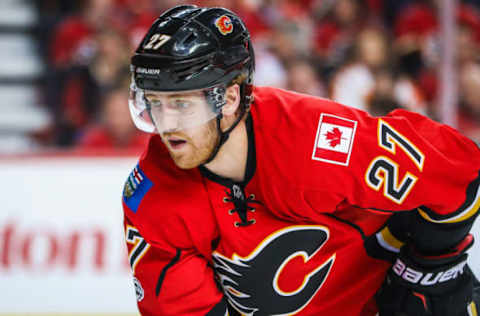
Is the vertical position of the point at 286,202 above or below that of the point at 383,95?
above

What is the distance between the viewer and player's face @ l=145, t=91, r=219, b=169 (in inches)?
66.5

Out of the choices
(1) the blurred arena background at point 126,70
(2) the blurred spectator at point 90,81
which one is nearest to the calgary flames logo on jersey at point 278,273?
(1) the blurred arena background at point 126,70

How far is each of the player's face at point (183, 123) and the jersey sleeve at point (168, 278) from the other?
0.26 m

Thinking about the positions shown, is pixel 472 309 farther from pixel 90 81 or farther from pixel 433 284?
pixel 90 81

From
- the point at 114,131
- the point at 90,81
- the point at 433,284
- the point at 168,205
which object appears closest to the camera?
the point at 168,205

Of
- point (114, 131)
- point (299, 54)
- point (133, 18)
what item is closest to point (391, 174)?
point (114, 131)

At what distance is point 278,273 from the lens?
1883mm

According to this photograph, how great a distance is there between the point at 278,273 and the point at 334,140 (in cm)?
43

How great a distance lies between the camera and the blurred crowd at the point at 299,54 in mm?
4020

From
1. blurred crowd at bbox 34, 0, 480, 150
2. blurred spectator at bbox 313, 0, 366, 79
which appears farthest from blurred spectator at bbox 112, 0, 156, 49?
blurred spectator at bbox 313, 0, 366, 79

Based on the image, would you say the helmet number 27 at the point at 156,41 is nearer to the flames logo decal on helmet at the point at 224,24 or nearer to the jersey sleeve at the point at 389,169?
the flames logo decal on helmet at the point at 224,24

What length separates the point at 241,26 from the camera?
179 cm

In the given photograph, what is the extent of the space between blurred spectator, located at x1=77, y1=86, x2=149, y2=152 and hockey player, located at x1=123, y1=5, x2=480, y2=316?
80.0 inches

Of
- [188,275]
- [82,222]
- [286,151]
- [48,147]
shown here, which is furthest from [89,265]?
[286,151]
